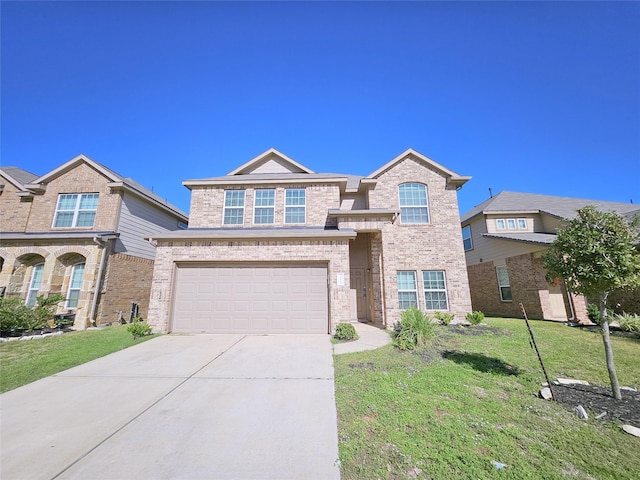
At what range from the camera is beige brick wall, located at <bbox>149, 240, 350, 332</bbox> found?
998 cm

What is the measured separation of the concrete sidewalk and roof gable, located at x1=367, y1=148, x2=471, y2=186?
728 centimetres

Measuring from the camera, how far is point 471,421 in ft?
12.4

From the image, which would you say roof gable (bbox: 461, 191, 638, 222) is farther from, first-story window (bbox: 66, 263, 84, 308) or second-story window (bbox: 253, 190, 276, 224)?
first-story window (bbox: 66, 263, 84, 308)

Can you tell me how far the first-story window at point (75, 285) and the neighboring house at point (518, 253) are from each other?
21621 mm

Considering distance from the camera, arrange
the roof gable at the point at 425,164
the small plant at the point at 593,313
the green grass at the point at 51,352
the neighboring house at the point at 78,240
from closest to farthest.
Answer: the green grass at the point at 51,352, the small plant at the point at 593,313, the neighboring house at the point at 78,240, the roof gable at the point at 425,164

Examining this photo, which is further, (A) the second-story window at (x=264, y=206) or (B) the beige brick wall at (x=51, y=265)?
(A) the second-story window at (x=264, y=206)

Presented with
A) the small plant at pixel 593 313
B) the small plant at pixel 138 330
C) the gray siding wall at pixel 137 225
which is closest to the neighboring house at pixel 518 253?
the small plant at pixel 593 313

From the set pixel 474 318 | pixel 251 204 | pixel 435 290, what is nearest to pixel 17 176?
pixel 251 204

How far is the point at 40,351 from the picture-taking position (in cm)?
790

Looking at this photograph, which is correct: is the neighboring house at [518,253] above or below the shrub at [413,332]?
above

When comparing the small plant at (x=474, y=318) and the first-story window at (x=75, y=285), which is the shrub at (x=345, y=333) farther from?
the first-story window at (x=75, y=285)

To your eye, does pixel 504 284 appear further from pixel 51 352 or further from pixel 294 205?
pixel 51 352

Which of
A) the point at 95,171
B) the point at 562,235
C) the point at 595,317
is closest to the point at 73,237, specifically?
the point at 95,171

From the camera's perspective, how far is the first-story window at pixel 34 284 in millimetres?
12008
